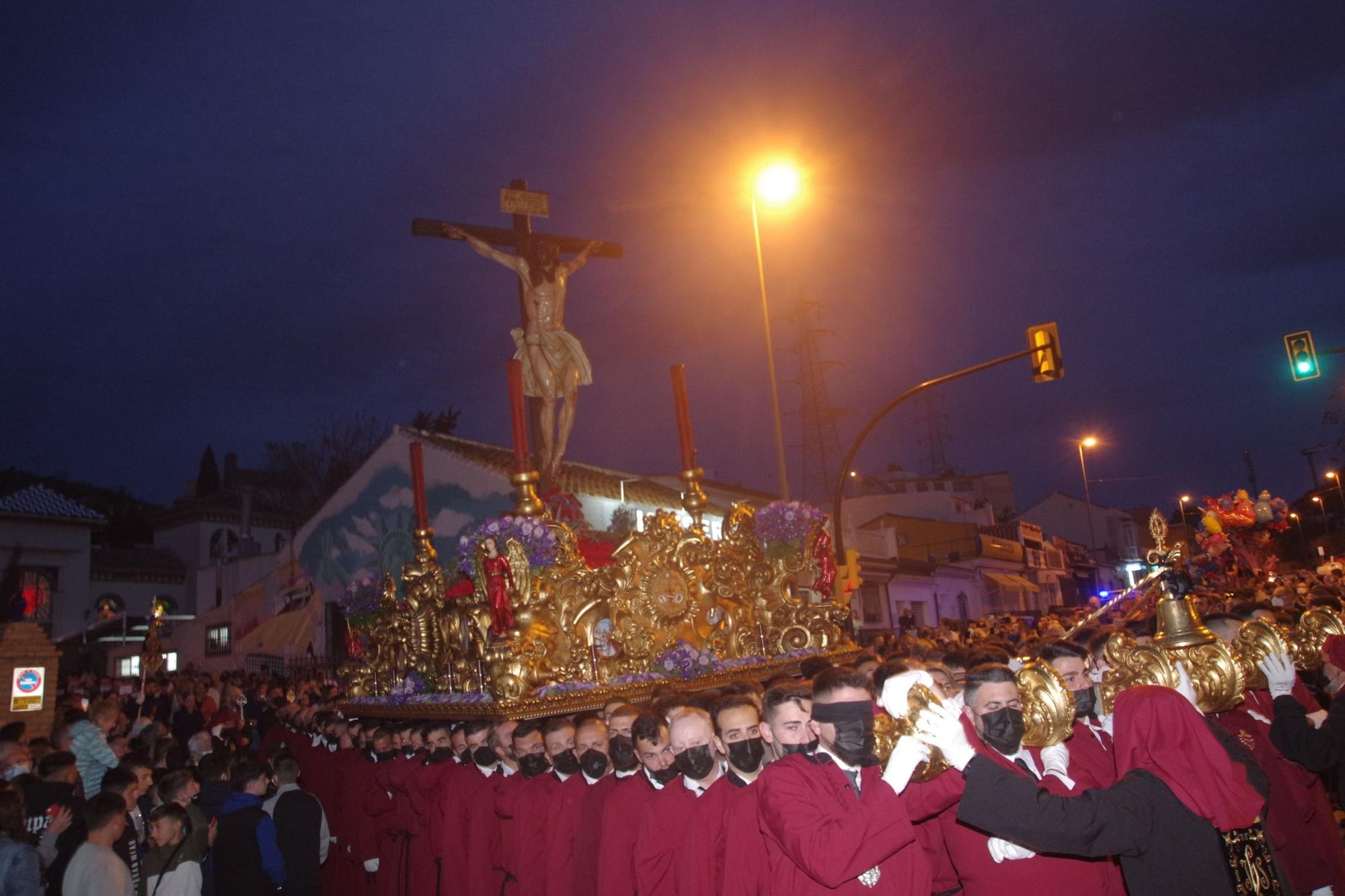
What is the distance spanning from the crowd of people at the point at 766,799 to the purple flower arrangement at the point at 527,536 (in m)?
1.02

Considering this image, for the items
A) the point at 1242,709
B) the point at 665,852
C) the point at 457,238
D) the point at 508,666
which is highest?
the point at 457,238

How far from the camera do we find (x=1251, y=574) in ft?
39.8

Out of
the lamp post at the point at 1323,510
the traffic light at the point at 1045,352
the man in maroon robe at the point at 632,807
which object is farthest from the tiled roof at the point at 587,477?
the lamp post at the point at 1323,510

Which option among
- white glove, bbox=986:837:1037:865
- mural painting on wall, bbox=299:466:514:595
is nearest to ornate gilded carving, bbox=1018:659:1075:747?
white glove, bbox=986:837:1037:865

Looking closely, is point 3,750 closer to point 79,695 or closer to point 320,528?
point 79,695

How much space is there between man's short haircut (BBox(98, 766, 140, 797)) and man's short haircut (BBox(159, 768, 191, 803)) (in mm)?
389

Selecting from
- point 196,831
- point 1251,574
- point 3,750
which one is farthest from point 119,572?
point 1251,574

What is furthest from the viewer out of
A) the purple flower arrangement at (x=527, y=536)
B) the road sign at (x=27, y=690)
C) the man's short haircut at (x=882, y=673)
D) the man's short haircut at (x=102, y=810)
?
the road sign at (x=27, y=690)

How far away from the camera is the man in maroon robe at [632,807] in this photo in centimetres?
407

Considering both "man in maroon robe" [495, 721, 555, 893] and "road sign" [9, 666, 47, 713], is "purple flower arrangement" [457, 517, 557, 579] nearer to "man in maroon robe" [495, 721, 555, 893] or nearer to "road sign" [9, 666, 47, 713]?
"man in maroon robe" [495, 721, 555, 893]

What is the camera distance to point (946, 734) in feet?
8.14

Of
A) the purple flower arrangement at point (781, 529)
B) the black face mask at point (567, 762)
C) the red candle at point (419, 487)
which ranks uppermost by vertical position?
the red candle at point (419, 487)

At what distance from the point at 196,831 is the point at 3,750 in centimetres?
268

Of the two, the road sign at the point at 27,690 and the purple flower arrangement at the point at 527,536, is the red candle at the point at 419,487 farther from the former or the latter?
the road sign at the point at 27,690
